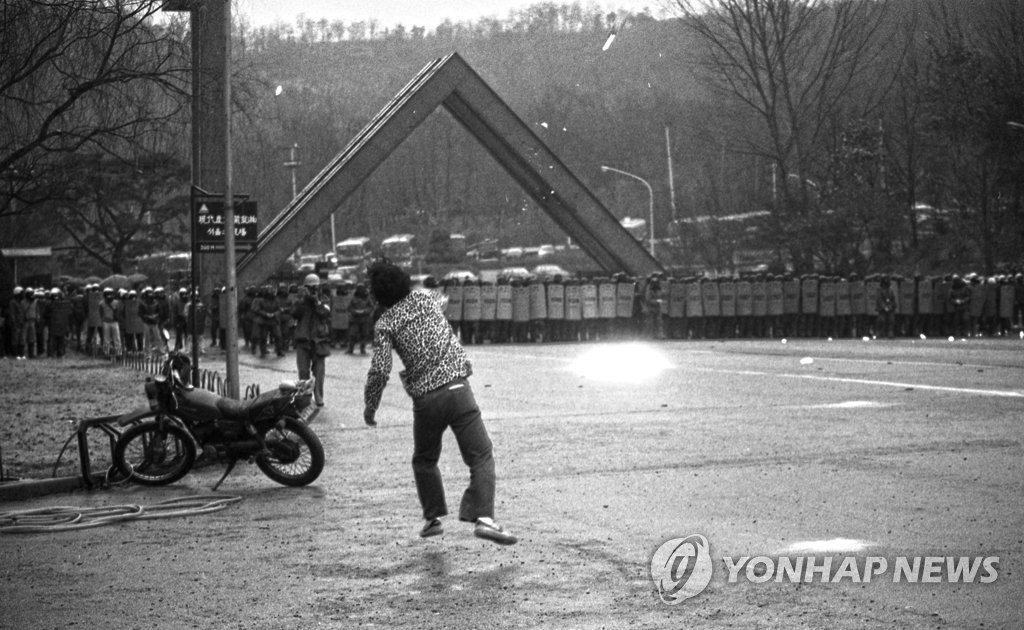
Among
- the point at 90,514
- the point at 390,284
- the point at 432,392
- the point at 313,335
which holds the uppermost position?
the point at 390,284

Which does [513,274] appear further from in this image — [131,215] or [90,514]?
[90,514]

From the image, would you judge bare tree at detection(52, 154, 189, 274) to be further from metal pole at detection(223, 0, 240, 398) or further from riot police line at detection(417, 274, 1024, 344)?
metal pole at detection(223, 0, 240, 398)

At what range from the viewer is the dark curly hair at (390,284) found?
1002 centimetres

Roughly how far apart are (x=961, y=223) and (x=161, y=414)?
48.2 meters

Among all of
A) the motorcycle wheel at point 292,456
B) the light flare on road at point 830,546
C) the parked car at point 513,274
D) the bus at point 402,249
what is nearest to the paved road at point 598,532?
the light flare on road at point 830,546

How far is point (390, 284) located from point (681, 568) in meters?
2.91

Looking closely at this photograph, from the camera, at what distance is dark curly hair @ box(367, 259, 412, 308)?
10023mm

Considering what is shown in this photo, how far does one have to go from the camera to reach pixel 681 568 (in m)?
8.31

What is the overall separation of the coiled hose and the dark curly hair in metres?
2.60

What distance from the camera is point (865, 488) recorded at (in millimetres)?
11242

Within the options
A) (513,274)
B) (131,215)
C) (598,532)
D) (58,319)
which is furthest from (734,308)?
(598,532)

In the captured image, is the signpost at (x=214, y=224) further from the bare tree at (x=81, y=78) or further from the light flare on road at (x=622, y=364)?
the light flare on road at (x=622, y=364)

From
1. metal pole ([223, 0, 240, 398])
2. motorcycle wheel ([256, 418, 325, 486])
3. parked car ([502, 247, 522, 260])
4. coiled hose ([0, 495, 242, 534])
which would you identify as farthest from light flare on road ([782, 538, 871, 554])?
parked car ([502, 247, 522, 260])

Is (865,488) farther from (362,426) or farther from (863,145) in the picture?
(863,145)
